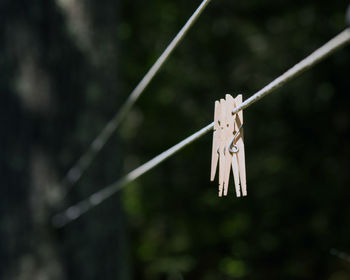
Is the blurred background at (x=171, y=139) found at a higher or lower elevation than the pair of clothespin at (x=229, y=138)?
higher

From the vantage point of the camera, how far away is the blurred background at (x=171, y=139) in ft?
7.03

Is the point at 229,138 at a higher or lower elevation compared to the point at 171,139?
lower

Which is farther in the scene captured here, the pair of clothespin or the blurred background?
the blurred background

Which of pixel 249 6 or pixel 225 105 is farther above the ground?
pixel 249 6

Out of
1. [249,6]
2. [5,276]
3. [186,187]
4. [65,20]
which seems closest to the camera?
[5,276]

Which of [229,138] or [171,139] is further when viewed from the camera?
[171,139]

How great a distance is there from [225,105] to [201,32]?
11.7ft

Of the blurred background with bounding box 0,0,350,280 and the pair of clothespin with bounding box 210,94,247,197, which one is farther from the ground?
the blurred background with bounding box 0,0,350,280

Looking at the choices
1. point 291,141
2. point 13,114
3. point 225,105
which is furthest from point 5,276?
point 291,141

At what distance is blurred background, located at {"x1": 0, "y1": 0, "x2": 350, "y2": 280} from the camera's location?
2.14 meters

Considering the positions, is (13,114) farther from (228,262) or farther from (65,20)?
(228,262)

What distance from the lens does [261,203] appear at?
14.4 ft

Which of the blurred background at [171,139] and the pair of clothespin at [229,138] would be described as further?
the blurred background at [171,139]

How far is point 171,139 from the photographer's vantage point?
458 cm
